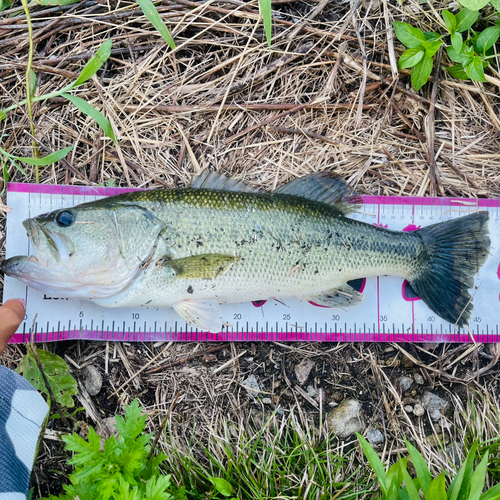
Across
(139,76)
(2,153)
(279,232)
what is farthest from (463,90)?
(2,153)

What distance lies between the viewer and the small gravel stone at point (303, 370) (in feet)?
12.3

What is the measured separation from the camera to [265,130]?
3957 millimetres

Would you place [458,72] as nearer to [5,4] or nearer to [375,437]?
[375,437]

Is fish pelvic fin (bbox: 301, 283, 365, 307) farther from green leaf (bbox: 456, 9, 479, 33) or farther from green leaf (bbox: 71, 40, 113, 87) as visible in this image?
green leaf (bbox: 71, 40, 113, 87)

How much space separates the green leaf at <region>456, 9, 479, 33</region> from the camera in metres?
3.65

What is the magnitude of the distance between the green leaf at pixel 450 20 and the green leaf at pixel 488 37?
A: 9.6 inches

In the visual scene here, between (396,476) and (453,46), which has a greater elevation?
(453,46)

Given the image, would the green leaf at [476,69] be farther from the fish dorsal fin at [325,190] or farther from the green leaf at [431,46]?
the fish dorsal fin at [325,190]

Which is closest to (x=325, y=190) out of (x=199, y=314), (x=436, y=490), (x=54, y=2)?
(x=199, y=314)

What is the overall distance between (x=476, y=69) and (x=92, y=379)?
13.4 ft

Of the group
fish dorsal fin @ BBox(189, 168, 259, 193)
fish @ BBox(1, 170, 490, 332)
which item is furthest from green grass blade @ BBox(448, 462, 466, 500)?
fish dorsal fin @ BBox(189, 168, 259, 193)

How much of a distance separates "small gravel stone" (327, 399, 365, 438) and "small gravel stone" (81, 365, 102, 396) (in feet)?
6.37

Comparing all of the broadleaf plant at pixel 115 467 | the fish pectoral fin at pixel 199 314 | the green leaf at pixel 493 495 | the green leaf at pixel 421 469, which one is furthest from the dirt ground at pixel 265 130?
the broadleaf plant at pixel 115 467

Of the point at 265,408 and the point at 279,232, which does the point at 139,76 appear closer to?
the point at 279,232
